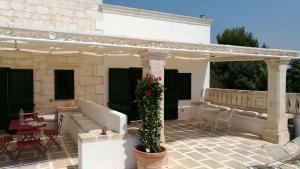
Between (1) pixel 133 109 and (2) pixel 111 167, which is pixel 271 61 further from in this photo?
(2) pixel 111 167

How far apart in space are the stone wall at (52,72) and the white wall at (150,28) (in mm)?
1570

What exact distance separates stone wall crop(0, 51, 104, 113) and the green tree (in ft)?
63.8

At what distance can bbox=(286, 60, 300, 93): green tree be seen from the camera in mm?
21688

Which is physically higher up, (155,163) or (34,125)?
(34,125)

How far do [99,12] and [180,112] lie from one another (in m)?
6.00

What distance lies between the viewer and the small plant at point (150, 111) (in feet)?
16.6

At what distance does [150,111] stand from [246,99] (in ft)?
22.2

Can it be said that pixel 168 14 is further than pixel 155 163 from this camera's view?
Yes

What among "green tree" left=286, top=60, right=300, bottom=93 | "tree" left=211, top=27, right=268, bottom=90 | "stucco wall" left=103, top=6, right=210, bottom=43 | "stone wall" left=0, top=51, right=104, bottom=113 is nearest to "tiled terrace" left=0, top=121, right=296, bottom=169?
"stone wall" left=0, top=51, right=104, bottom=113

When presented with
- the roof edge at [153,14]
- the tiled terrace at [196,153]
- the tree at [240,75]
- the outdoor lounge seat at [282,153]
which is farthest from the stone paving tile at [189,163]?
the tree at [240,75]

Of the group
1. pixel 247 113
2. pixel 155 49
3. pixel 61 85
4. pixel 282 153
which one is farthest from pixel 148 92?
pixel 247 113

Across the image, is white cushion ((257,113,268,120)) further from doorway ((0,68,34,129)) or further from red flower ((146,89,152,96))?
doorway ((0,68,34,129))

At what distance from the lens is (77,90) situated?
9414mm

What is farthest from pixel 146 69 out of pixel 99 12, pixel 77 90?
pixel 99 12
